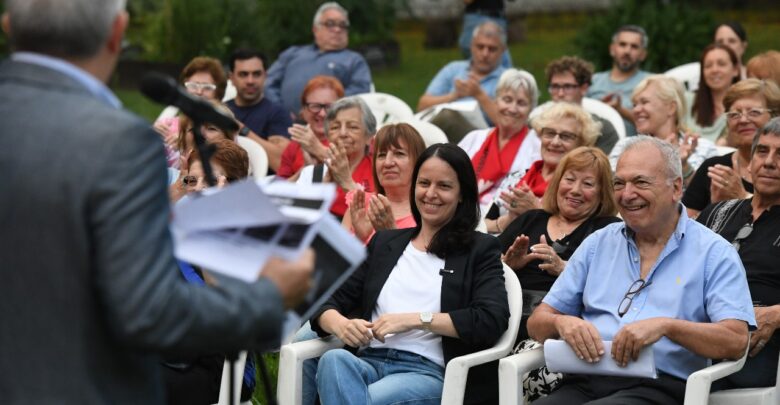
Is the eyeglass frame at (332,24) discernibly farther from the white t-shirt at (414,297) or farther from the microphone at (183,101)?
the microphone at (183,101)

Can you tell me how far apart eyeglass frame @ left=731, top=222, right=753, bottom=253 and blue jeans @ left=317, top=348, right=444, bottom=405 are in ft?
4.46

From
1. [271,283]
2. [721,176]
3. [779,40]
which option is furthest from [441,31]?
[271,283]

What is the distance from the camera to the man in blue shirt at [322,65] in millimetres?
9477

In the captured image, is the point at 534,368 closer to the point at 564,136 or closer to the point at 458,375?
the point at 458,375

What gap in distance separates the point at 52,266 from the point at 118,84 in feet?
46.8

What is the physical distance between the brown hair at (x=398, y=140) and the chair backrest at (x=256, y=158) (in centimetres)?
160

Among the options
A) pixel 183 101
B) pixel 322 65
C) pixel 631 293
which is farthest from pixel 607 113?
pixel 183 101

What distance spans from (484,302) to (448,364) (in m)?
0.30

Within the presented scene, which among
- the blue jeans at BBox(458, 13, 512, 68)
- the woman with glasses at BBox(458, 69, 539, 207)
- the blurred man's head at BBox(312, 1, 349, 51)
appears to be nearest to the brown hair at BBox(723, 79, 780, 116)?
the woman with glasses at BBox(458, 69, 539, 207)

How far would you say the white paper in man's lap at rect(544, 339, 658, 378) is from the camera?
422cm

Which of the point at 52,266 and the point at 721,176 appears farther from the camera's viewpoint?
the point at 721,176

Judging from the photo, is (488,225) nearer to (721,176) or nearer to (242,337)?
(721,176)

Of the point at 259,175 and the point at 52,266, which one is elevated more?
the point at 52,266

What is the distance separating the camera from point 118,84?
1591cm
